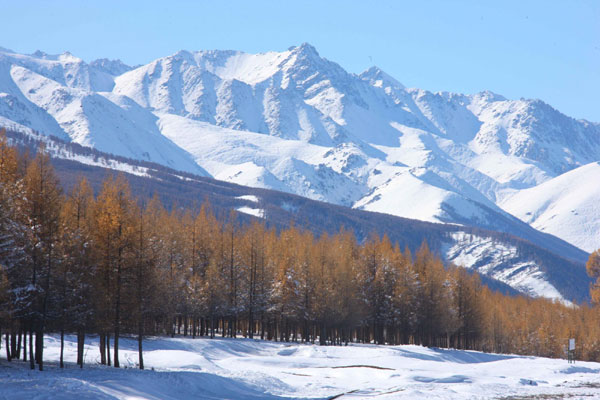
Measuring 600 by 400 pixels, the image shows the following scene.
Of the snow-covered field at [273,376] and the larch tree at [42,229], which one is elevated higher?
the larch tree at [42,229]

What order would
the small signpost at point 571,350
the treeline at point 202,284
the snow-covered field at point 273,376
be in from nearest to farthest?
1. the snow-covered field at point 273,376
2. the treeline at point 202,284
3. the small signpost at point 571,350

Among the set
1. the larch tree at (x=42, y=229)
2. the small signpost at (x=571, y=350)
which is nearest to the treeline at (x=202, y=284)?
the larch tree at (x=42, y=229)

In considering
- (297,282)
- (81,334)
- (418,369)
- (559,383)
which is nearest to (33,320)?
(81,334)

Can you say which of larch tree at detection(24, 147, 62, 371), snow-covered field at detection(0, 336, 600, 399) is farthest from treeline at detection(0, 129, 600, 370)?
snow-covered field at detection(0, 336, 600, 399)

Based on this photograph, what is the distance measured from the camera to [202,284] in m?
83.1

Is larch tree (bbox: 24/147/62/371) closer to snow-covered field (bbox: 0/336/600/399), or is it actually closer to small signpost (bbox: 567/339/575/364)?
snow-covered field (bbox: 0/336/600/399)

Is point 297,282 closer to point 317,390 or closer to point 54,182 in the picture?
point 317,390

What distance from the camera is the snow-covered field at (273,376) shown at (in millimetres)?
36531

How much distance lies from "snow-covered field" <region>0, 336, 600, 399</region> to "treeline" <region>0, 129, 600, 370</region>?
132 inches

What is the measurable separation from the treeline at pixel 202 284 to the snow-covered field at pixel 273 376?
11.0ft

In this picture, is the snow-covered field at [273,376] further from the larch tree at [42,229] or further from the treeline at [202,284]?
the larch tree at [42,229]

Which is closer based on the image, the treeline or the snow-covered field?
the snow-covered field

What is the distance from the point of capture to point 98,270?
45.3 metres

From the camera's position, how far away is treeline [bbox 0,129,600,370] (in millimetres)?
41750
